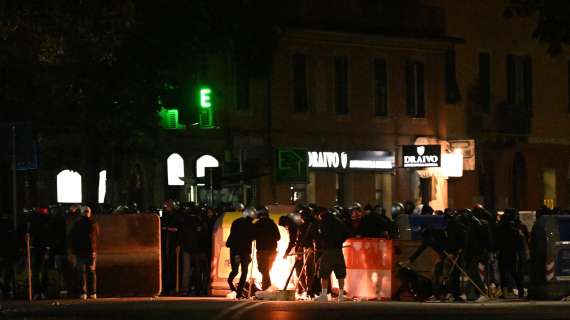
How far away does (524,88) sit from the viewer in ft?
202

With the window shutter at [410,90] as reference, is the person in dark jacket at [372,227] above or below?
below

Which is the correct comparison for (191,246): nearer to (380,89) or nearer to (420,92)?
(380,89)

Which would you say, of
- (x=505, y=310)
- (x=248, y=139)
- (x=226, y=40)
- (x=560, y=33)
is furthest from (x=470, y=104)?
(x=560, y=33)

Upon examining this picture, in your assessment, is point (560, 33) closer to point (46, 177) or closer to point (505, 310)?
point (505, 310)

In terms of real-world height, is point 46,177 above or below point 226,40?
below

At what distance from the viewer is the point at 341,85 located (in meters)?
55.0

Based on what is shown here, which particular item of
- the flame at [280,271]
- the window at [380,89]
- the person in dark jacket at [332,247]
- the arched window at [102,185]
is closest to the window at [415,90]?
the window at [380,89]

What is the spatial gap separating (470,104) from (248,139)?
11184 mm

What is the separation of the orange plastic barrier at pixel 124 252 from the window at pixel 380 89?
86.4ft

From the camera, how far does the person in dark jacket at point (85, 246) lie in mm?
29547

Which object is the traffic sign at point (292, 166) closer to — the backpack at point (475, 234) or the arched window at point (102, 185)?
the arched window at point (102, 185)

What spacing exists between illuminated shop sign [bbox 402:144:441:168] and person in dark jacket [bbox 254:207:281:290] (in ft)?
83.7

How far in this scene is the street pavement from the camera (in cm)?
2445

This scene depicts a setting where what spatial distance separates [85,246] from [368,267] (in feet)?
17.2
